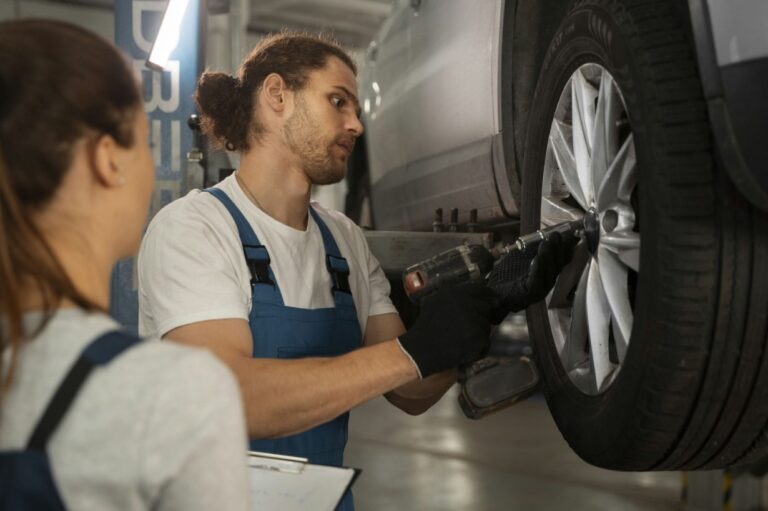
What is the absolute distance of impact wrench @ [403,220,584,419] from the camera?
1604 mm

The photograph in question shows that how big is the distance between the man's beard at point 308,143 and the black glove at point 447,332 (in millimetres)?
435

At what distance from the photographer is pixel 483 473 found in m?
5.67

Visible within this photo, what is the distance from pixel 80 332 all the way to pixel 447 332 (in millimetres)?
852

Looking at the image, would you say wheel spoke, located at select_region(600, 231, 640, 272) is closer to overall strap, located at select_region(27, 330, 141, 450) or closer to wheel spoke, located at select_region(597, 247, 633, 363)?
wheel spoke, located at select_region(597, 247, 633, 363)

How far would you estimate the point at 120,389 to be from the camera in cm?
Answer: 71

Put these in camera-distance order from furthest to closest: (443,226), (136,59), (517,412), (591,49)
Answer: (517,412), (136,59), (443,226), (591,49)

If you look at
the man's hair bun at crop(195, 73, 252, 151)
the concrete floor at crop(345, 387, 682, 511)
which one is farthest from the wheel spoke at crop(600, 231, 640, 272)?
the concrete floor at crop(345, 387, 682, 511)

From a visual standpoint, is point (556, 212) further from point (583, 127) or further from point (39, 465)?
point (39, 465)

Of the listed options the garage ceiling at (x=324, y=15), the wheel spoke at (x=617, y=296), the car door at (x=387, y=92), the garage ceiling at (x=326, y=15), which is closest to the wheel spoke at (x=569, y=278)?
the wheel spoke at (x=617, y=296)

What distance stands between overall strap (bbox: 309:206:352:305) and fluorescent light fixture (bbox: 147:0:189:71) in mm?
1380

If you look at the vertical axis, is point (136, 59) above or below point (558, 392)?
above

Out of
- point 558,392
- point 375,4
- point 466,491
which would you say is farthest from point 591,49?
point 375,4

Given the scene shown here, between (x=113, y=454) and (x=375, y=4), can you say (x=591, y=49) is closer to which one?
(x=113, y=454)

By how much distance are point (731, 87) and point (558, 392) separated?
0.68 meters
